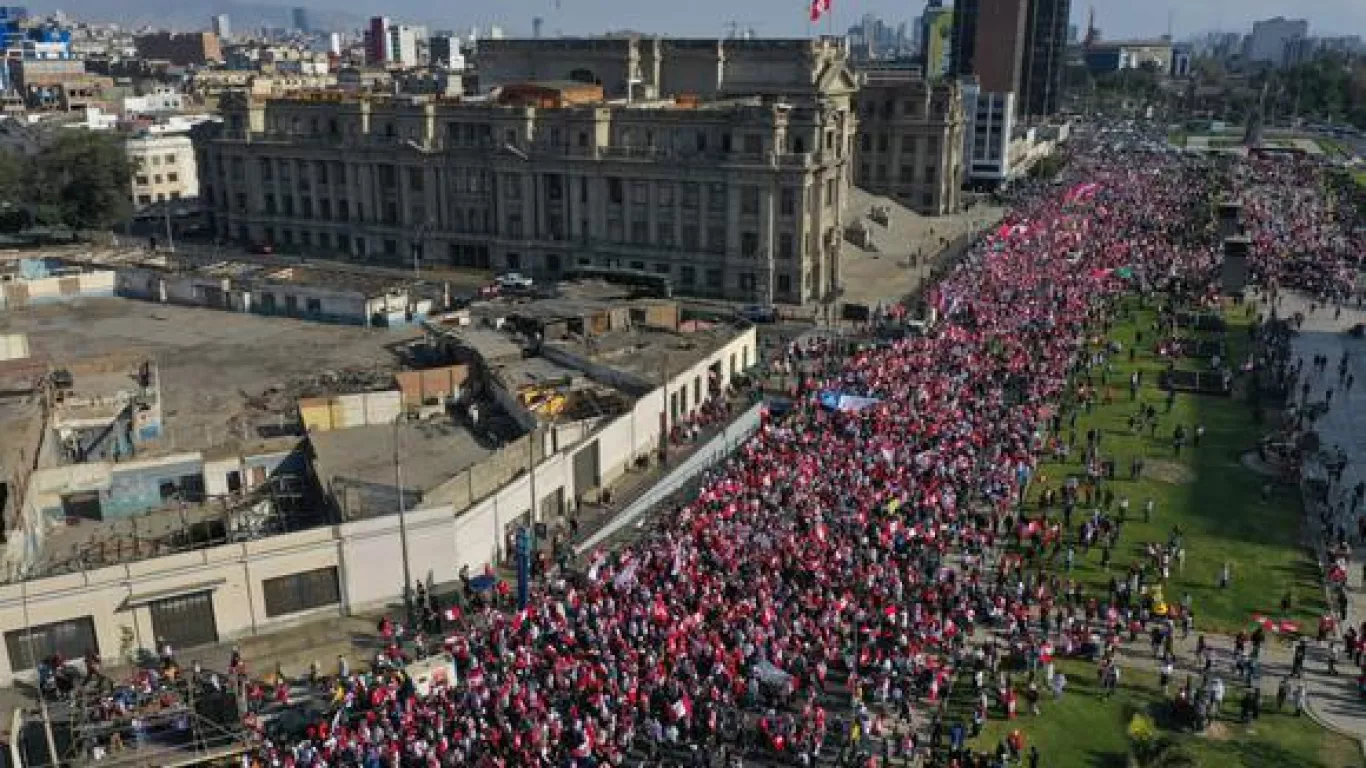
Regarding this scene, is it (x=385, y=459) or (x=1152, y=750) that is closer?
(x=1152, y=750)

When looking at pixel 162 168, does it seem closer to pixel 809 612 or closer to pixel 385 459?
pixel 385 459

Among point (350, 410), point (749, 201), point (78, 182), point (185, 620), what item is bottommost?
point (185, 620)

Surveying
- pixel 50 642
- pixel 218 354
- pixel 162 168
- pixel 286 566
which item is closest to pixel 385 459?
pixel 286 566

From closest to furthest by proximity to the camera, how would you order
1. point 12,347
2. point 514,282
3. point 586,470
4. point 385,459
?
point 385,459 → point 586,470 → point 12,347 → point 514,282

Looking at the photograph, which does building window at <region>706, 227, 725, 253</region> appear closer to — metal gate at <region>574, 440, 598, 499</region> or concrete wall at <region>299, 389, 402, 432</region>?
concrete wall at <region>299, 389, 402, 432</region>

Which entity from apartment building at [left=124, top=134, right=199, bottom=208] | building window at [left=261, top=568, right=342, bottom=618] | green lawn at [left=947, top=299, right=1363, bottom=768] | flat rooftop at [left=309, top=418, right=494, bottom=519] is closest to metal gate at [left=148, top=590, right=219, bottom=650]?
building window at [left=261, top=568, right=342, bottom=618]

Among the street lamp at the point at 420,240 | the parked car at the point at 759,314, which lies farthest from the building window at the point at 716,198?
the street lamp at the point at 420,240

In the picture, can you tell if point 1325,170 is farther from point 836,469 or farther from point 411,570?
point 411,570
